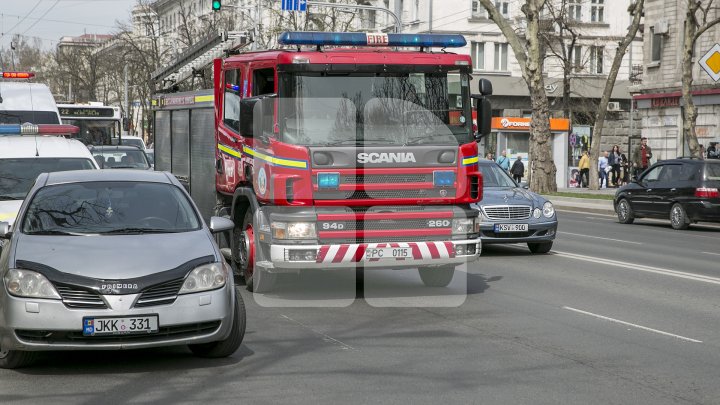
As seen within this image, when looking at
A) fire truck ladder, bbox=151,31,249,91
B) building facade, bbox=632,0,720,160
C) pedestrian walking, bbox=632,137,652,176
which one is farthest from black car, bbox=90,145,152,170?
building facade, bbox=632,0,720,160

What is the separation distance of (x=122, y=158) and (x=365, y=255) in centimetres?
1794

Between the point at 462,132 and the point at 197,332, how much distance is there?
16.8 ft

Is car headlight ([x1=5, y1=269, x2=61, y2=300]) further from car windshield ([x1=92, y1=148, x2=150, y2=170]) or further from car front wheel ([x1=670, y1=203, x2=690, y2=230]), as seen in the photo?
car front wheel ([x1=670, y1=203, x2=690, y2=230])

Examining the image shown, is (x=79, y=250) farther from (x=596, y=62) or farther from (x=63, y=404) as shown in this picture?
(x=596, y=62)

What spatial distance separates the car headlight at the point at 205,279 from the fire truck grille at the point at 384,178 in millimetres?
3626

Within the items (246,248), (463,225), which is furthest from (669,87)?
(246,248)

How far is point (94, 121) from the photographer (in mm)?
35438

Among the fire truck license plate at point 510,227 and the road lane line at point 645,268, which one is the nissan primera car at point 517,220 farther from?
the road lane line at point 645,268

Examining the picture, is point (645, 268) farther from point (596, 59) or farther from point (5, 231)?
point (596, 59)

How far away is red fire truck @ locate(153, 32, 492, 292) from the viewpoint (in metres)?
11.9

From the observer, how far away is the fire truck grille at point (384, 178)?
11938 mm

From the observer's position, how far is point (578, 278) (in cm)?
1474

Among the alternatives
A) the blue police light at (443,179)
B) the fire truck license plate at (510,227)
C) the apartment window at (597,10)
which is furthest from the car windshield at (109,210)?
the apartment window at (597,10)

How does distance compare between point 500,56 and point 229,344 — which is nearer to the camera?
A: point 229,344
